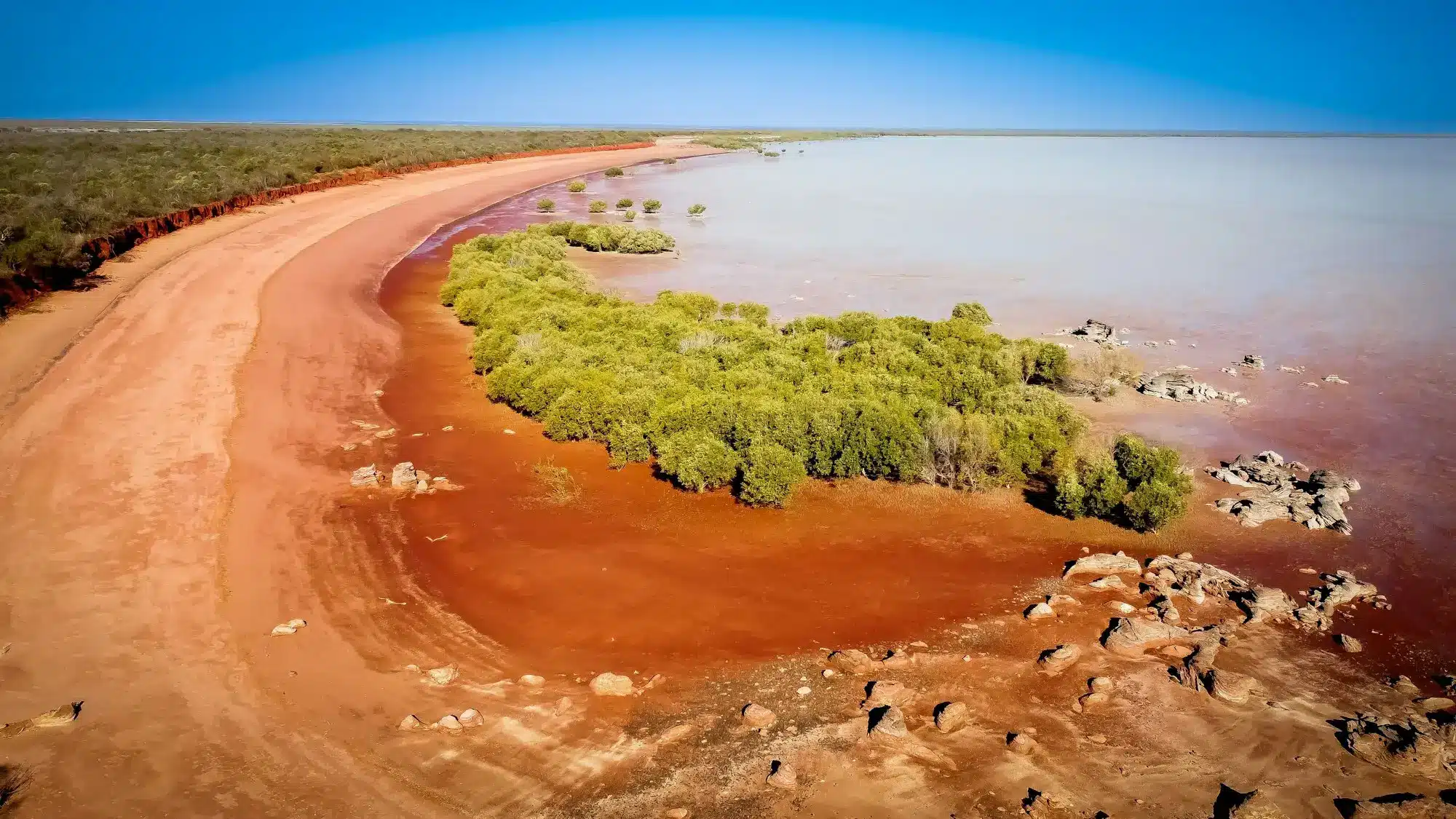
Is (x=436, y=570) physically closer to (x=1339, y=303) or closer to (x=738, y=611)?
(x=738, y=611)

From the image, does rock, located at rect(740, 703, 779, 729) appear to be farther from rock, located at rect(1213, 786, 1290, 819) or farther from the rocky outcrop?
the rocky outcrop

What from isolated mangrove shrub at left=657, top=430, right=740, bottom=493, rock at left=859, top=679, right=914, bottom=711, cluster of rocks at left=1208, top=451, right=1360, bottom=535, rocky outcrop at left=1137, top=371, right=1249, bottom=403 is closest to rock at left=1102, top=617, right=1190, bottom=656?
rock at left=859, top=679, right=914, bottom=711

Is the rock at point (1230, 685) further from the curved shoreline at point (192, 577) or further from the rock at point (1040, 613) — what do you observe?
the curved shoreline at point (192, 577)

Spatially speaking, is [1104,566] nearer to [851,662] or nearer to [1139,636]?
[1139,636]

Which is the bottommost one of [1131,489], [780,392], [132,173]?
[1131,489]

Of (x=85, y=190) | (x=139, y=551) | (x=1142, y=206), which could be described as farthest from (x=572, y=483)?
(x=1142, y=206)

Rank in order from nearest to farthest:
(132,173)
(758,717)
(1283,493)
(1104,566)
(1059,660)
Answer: (758,717)
(1059,660)
(1104,566)
(1283,493)
(132,173)

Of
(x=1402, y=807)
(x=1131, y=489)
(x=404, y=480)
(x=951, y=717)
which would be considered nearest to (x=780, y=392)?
(x=1131, y=489)
